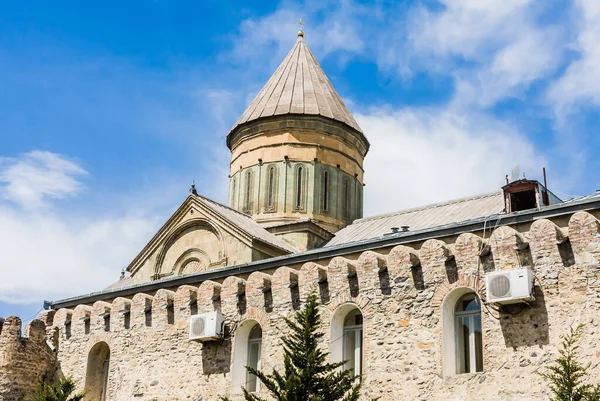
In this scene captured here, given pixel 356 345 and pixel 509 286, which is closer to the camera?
pixel 509 286

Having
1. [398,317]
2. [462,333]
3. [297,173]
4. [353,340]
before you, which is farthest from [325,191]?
[462,333]

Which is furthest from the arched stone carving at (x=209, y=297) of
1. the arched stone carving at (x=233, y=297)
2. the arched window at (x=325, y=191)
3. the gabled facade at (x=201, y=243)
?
the arched window at (x=325, y=191)

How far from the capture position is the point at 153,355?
66.0ft

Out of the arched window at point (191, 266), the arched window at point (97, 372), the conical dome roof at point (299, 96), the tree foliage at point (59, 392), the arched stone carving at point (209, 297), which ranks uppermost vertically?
the conical dome roof at point (299, 96)

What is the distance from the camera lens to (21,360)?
21.2 m

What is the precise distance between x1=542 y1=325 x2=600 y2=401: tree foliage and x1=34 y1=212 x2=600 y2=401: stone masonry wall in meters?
0.20

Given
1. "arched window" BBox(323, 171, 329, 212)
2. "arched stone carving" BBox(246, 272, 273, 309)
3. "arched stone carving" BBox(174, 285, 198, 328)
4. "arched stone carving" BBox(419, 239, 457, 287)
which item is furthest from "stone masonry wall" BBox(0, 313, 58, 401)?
"arched stone carving" BBox(419, 239, 457, 287)

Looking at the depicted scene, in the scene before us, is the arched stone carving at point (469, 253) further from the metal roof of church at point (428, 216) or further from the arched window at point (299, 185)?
the arched window at point (299, 185)

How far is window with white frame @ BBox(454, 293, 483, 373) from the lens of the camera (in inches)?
624

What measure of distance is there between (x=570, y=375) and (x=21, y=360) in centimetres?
1351

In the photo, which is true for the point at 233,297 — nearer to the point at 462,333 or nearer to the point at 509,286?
the point at 462,333

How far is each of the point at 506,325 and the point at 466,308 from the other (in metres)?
1.13

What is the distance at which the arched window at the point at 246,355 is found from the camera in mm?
18547

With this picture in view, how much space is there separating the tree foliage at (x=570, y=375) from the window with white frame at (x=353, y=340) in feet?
13.3
